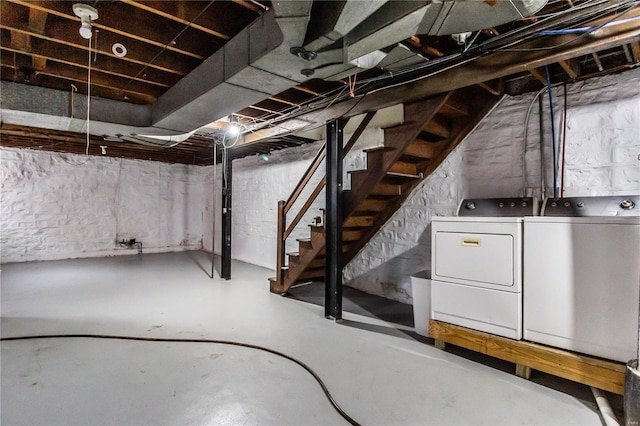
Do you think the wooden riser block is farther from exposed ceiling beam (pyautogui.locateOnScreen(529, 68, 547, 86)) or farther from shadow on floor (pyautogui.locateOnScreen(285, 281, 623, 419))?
exposed ceiling beam (pyautogui.locateOnScreen(529, 68, 547, 86))

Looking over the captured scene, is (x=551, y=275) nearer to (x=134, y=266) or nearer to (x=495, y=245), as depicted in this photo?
(x=495, y=245)

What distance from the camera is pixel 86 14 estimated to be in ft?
5.98

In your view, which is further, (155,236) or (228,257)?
(155,236)

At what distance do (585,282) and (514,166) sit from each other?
131cm

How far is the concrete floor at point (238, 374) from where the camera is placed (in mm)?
1690

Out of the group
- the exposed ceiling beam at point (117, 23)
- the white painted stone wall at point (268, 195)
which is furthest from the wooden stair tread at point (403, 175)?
the exposed ceiling beam at point (117, 23)

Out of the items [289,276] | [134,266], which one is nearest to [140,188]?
[134,266]

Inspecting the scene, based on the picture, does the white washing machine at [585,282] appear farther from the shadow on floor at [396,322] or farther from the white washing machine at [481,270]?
the shadow on floor at [396,322]

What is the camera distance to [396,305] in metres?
3.62

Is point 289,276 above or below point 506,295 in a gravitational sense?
below

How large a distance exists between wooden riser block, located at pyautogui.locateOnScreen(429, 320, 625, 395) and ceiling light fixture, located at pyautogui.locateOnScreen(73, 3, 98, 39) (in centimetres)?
306

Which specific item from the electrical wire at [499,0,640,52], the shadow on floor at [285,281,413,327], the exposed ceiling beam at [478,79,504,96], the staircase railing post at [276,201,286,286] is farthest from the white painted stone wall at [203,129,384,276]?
the electrical wire at [499,0,640,52]

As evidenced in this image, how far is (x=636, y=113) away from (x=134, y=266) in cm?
683

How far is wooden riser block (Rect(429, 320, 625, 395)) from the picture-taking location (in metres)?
1.75
